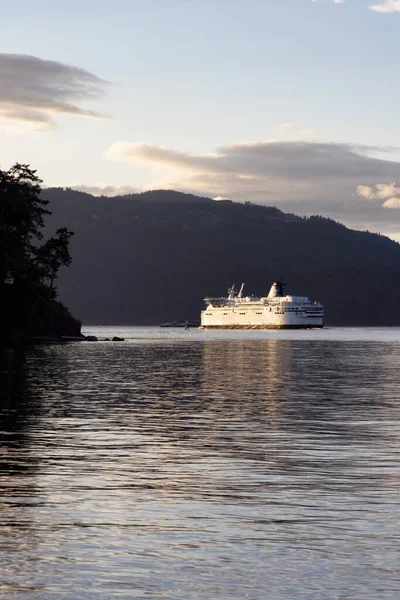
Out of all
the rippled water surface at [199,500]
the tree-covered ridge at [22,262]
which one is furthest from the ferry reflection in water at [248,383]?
the tree-covered ridge at [22,262]

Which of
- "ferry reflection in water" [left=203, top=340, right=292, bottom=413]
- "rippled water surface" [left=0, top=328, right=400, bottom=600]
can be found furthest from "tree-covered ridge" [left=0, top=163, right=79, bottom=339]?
"rippled water surface" [left=0, top=328, right=400, bottom=600]

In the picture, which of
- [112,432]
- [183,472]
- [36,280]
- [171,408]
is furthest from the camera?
[36,280]

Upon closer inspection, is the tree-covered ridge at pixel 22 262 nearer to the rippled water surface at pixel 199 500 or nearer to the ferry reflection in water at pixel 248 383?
the ferry reflection in water at pixel 248 383

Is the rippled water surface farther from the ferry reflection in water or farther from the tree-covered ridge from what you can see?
the tree-covered ridge

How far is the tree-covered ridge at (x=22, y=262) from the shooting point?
129000mm

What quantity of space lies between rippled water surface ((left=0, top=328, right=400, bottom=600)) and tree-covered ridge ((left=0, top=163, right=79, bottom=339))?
89.7 meters

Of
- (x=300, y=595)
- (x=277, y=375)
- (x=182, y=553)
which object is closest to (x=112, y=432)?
(x=182, y=553)

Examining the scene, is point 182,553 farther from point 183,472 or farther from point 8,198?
point 8,198

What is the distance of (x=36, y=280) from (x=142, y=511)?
118 meters

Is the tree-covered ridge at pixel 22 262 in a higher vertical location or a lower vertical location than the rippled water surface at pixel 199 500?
higher

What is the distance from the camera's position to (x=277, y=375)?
63.8 metres

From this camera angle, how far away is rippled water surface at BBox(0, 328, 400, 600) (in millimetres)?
12164

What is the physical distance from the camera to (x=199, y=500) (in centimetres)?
1767

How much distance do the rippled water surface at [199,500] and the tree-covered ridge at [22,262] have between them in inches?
3533
